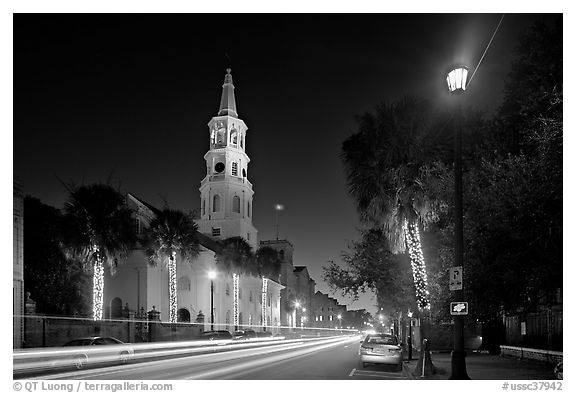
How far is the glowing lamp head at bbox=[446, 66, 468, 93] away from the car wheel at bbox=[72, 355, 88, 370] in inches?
541

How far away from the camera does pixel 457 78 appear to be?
15.8 m

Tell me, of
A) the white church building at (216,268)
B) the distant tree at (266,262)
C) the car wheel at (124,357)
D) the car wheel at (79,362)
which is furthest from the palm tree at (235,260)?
the car wheel at (79,362)

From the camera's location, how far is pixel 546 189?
15922 mm

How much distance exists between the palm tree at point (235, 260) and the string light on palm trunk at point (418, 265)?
43.7 metres

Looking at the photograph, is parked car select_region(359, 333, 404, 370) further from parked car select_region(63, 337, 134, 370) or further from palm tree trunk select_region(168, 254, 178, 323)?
palm tree trunk select_region(168, 254, 178, 323)

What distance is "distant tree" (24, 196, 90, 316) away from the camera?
47969 mm

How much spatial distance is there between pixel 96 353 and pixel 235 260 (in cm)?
4756

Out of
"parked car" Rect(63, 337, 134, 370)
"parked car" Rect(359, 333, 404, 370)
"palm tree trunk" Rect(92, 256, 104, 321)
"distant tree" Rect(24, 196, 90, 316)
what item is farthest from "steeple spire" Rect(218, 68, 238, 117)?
"parked car" Rect(359, 333, 404, 370)

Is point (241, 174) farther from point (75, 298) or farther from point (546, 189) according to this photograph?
point (546, 189)

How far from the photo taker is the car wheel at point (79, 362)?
69.7 feet

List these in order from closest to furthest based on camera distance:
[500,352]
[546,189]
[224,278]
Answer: [546,189] < [500,352] < [224,278]

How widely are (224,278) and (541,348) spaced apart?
51.8m
